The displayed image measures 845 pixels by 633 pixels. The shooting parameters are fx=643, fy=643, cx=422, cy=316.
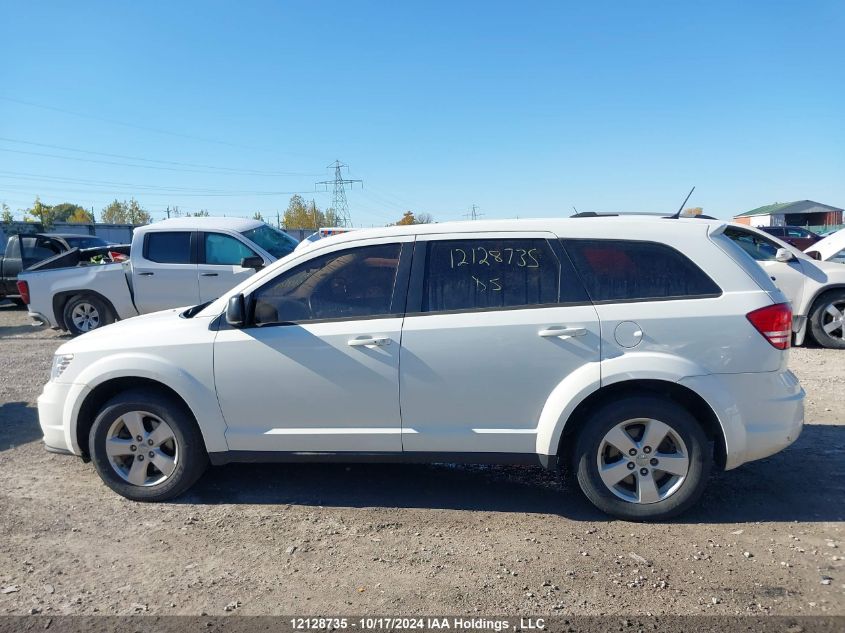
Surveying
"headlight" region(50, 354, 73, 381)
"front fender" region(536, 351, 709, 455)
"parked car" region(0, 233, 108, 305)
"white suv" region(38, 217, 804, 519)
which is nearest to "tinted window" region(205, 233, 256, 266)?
"headlight" region(50, 354, 73, 381)

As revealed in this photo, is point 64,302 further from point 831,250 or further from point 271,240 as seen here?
point 831,250

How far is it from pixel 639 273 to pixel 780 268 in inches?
237

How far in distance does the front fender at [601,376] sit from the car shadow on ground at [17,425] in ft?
15.2

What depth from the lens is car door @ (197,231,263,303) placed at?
9.57 metres

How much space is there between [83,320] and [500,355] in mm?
8904

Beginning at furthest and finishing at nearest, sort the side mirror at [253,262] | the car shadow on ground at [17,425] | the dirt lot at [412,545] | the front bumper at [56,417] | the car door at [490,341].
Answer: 1. the side mirror at [253,262]
2. the car shadow on ground at [17,425]
3. the front bumper at [56,417]
4. the car door at [490,341]
5. the dirt lot at [412,545]

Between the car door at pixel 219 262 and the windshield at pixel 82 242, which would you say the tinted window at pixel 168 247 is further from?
the windshield at pixel 82 242

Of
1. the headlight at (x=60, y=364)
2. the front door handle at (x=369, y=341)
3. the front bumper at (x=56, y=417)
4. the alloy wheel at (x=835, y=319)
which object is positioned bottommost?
the alloy wheel at (x=835, y=319)

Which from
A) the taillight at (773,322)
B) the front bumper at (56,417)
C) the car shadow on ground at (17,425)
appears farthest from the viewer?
the car shadow on ground at (17,425)

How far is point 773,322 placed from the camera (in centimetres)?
374

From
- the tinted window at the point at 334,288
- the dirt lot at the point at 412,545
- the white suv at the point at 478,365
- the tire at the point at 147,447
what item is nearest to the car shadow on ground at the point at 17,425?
the dirt lot at the point at 412,545

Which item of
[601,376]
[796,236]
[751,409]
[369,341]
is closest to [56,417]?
[369,341]

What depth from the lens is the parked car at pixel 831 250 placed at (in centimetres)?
952

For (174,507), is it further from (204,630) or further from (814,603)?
(814,603)
